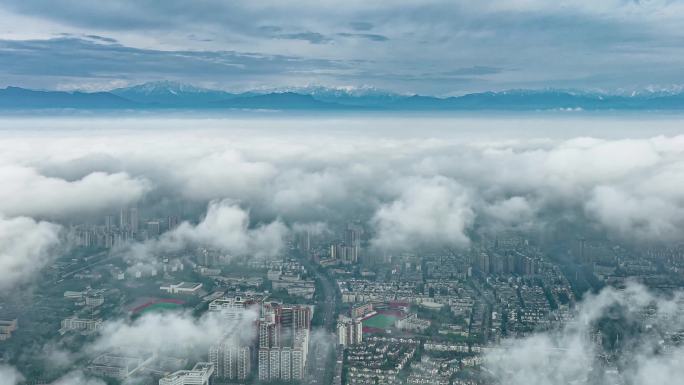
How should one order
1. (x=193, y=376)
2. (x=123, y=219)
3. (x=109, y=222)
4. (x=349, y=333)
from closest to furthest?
(x=193, y=376), (x=349, y=333), (x=109, y=222), (x=123, y=219)

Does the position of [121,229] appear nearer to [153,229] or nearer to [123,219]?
[123,219]

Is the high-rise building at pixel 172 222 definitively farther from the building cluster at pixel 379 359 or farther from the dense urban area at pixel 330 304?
the building cluster at pixel 379 359

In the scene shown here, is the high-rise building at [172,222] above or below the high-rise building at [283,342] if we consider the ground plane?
above

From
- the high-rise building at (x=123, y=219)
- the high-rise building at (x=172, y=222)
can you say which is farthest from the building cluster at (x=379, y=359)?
the high-rise building at (x=123, y=219)

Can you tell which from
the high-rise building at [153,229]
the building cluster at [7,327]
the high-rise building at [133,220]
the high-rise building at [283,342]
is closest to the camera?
the high-rise building at [283,342]

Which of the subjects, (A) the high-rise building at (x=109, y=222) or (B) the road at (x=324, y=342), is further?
(A) the high-rise building at (x=109, y=222)

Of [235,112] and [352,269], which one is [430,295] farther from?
[235,112]

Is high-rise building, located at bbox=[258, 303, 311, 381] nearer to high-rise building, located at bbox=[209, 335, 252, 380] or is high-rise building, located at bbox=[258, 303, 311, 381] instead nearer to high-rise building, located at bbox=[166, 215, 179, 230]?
high-rise building, located at bbox=[209, 335, 252, 380]

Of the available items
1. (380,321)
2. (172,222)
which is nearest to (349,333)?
(380,321)
